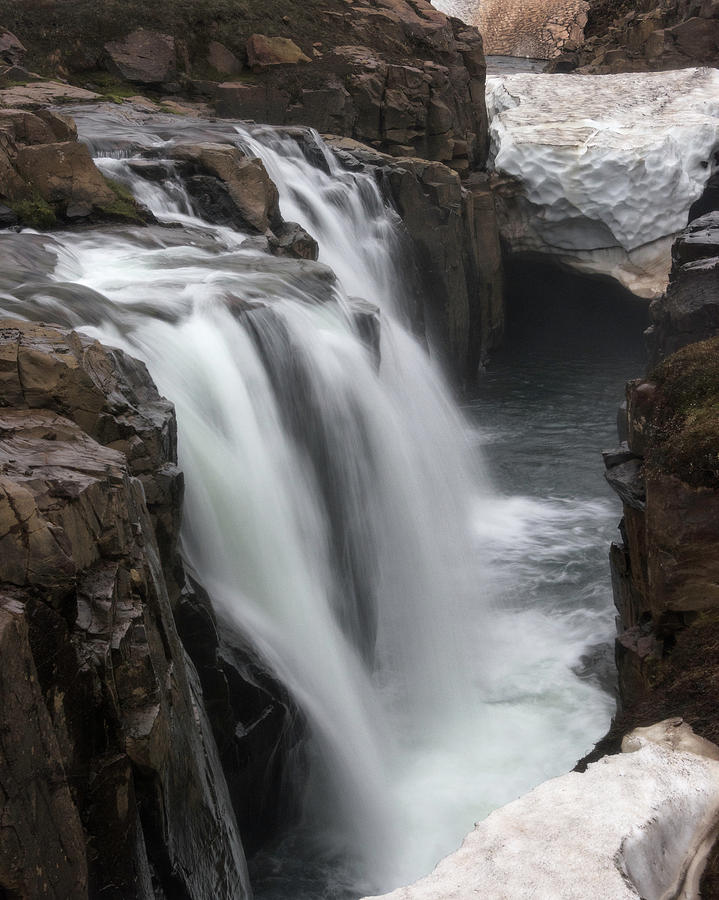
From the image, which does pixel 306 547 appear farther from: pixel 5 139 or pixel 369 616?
pixel 5 139

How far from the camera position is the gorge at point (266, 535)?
3.72m

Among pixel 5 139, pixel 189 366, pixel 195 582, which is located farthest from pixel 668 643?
pixel 5 139

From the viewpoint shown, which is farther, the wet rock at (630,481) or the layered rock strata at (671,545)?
the wet rock at (630,481)

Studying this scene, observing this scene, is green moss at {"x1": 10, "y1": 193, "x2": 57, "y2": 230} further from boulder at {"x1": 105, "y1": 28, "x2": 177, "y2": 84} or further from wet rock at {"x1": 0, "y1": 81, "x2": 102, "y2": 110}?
boulder at {"x1": 105, "y1": 28, "x2": 177, "y2": 84}

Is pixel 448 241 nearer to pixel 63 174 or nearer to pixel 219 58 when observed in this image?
pixel 219 58

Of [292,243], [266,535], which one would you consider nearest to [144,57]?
[292,243]

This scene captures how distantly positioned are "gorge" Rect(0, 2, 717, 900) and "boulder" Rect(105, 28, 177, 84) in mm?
283

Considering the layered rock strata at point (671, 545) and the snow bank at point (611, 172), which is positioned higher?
the snow bank at point (611, 172)

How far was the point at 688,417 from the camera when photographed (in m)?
5.75

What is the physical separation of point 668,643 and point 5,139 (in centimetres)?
865

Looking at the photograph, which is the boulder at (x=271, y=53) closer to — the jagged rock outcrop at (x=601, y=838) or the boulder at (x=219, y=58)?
the boulder at (x=219, y=58)

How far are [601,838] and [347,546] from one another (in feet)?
17.3

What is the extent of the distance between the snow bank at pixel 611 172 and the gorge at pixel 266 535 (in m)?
2.77

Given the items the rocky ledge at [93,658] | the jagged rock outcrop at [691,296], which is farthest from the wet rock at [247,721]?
the jagged rock outcrop at [691,296]
